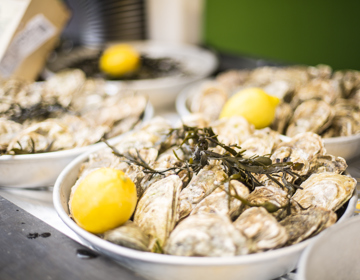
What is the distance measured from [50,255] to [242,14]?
233 cm

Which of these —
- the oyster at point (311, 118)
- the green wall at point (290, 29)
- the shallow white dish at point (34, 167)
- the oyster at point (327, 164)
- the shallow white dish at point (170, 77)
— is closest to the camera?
the oyster at point (327, 164)

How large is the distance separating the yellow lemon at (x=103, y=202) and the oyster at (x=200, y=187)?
0.35 feet

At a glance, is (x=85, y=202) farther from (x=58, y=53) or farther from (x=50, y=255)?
(x=58, y=53)

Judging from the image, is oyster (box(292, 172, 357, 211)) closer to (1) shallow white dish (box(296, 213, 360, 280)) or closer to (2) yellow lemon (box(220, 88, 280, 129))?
(1) shallow white dish (box(296, 213, 360, 280))

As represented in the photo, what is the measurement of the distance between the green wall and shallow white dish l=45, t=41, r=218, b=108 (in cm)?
36

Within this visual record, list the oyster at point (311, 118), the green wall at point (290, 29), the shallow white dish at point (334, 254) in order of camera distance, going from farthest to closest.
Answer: the green wall at point (290, 29) < the oyster at point (311, 118) < the shallow white dish at point (334, 254)

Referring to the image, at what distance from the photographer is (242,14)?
255cm

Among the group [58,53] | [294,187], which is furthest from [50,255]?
[58,53]

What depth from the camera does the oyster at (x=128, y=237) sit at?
2.02 feet

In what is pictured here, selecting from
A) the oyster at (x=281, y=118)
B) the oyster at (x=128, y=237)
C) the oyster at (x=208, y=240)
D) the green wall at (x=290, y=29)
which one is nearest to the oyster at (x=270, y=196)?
the oyster at (x=208, y=240)

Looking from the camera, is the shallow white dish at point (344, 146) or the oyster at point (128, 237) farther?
the shallow white dish at point (344, 146)

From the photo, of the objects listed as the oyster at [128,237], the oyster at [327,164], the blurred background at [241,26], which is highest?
the blurred background at [241,26]

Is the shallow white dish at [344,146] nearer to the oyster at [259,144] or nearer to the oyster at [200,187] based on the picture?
the oyster at [259,144]

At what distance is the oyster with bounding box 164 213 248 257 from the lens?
22.8 inches
